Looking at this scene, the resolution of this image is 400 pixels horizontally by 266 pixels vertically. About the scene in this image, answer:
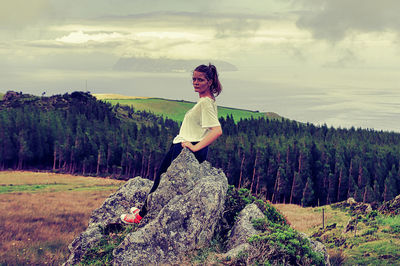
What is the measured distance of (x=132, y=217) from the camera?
16.9m

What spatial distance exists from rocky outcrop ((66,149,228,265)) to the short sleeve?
6.99 feet

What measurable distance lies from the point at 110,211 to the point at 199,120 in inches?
262

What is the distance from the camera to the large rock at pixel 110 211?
57.1 ft

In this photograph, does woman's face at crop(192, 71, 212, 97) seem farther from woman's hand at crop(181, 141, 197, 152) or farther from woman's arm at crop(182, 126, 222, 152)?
woman's hand at crop(181, 141, 197, 152)

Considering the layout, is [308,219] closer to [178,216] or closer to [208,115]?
[178,216]

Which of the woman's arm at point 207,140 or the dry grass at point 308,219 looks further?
the dry grass at point 308,219

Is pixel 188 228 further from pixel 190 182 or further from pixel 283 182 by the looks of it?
pixel 283 182

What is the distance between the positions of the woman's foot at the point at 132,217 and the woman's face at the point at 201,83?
18.8ft

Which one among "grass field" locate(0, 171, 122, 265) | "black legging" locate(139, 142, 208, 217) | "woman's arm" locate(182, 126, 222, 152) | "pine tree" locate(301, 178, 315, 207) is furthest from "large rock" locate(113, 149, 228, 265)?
"pine tree" locate(301, 178, 315, 207)

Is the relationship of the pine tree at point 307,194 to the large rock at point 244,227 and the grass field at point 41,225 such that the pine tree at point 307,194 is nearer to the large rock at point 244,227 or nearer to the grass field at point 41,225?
the grass field at point 41,225

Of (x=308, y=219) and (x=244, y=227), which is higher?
(x=244, y=227)

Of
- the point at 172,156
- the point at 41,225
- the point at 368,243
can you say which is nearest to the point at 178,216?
the point at 172,156

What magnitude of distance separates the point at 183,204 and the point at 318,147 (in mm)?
110513

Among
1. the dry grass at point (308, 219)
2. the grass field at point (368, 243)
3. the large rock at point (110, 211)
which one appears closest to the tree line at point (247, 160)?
the dry grass at point (308, 219)
